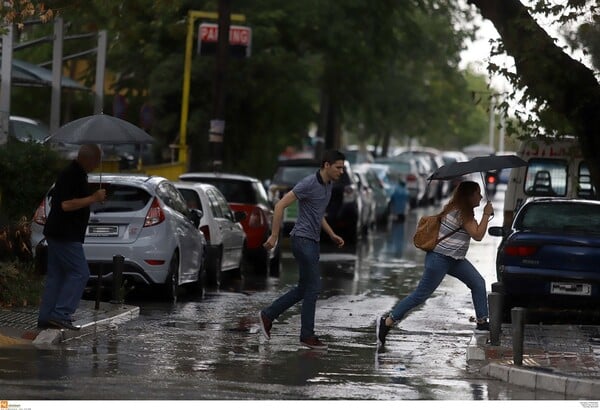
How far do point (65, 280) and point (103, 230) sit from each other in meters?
3.97

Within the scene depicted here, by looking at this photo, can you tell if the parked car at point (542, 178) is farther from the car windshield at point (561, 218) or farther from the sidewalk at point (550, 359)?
the sidewalk at point (550, 359)

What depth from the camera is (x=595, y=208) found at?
60.0 feet

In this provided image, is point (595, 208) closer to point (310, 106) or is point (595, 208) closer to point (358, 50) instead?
point (358, 50)

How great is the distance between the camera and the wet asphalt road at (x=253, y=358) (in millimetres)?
11375

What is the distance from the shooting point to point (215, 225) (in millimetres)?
21828

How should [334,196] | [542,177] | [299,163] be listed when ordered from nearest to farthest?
[542,177]
[299,163]
[334,196]

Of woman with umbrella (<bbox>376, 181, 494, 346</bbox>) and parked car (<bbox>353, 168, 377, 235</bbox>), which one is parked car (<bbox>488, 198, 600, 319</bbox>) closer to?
woman with umbrella (<bbox>376, 181, 494, 346</bbox>)

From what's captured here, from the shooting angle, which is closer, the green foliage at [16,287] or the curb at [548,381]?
the curb at [548,381]

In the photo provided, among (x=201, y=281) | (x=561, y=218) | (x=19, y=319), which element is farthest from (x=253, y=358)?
(x=201, y=281)

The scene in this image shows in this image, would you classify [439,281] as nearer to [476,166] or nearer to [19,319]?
[476,166]

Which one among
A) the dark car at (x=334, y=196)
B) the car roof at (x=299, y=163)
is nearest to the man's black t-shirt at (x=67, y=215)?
the dark car at (x=334, y=196)

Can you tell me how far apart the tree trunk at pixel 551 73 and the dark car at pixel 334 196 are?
1317cm
